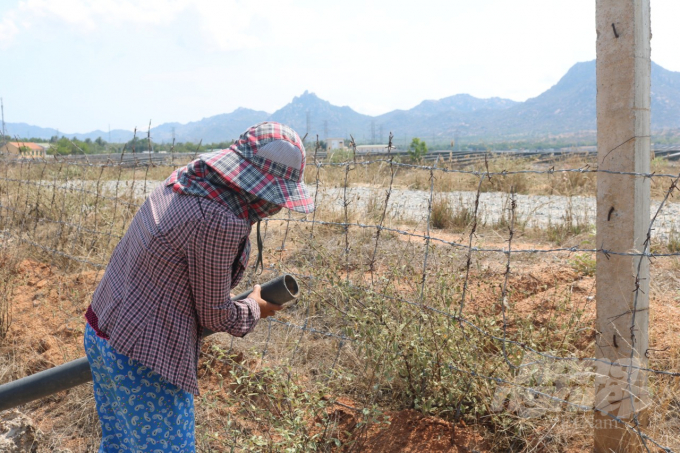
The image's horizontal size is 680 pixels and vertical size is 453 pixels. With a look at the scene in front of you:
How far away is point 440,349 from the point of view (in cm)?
269

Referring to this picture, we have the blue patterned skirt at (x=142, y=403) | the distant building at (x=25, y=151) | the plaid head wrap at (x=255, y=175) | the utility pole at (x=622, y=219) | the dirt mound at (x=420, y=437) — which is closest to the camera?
the plaid head wrap at (x=255, y=175)

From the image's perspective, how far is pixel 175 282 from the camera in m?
1.74

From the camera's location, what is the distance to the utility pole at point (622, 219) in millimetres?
2000

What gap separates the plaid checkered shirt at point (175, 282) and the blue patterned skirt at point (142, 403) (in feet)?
0.27

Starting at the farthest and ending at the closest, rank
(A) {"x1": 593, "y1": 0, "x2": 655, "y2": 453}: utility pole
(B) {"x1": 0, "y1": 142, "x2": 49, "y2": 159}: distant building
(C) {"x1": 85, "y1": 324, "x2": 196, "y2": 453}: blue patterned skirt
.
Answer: (B) {"x1": 0, "y1": 142, "x2": 49, "y2": 159}: distant building
(A) {"x1": 593, "y1": 0, "x2": 655, "y2": 453}: utility pole
(C) {"x1": 85, "y1": 324, "x2": 196, "y2": 453}: blue patterned skirt

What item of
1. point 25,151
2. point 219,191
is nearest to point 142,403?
point 219,191

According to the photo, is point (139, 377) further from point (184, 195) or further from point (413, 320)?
point (413, 320)

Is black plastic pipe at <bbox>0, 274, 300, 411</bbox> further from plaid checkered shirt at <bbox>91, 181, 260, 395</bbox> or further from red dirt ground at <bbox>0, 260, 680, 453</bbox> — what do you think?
red dirt ground at <bbox>0, 260, 680, 453</bbox>

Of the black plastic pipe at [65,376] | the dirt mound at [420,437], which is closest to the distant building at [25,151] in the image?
the black plastic pipe at [65,376]

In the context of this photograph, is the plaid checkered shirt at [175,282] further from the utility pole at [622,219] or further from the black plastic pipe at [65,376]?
the utility pole at [622,219]

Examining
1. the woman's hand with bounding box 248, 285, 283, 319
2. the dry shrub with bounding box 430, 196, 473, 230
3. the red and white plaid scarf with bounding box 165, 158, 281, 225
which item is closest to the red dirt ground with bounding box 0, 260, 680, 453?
the woman's hand with bounding box 248, 285, 283, 319

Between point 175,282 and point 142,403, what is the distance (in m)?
0.45

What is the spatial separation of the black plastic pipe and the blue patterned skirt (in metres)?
0.25

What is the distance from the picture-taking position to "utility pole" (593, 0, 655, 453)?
2000 mm
